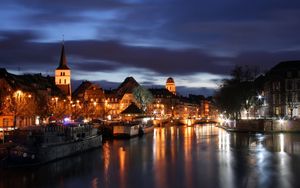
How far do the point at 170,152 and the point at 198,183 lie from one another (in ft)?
86.7

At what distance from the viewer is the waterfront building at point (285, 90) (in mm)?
112375

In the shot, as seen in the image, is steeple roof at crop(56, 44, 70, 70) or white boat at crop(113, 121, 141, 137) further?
steeple roof at crop(56, 44, 70, 70)

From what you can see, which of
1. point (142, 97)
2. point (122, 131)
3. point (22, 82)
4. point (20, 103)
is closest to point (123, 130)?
point (122, 131)

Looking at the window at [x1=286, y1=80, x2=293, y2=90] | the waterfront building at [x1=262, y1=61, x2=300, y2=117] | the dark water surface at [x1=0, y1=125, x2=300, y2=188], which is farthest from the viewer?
the window at [x1=286, y1=80, x2=293, y2=90]

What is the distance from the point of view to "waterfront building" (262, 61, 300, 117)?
369 ft

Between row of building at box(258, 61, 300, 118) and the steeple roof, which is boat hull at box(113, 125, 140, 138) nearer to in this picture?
row of building at box(258, 61, 300, 118)

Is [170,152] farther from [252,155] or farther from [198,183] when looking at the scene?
[198,183]

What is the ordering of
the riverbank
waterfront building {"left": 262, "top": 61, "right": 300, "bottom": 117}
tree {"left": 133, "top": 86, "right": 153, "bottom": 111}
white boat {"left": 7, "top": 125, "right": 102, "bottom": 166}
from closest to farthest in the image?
white boat {"left": 7, "top": 125, "right": 102, "bottom": 166} < the riverbank < waterfront building {"left": 262, "top": 61, "right": 300, "bottom": 117} < tree {"left": 133, "top": 86, "right": 153, "bottom": 111}

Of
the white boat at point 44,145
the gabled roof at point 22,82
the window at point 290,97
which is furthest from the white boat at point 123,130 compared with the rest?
the window at point 290,97

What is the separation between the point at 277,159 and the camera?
5506 centimetres

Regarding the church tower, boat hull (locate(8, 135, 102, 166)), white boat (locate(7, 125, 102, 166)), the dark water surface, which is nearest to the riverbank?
the dark water surface

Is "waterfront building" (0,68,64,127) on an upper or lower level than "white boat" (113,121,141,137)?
upper

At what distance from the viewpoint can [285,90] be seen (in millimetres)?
115688

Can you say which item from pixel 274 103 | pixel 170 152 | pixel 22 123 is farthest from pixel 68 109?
pixel 170 152
